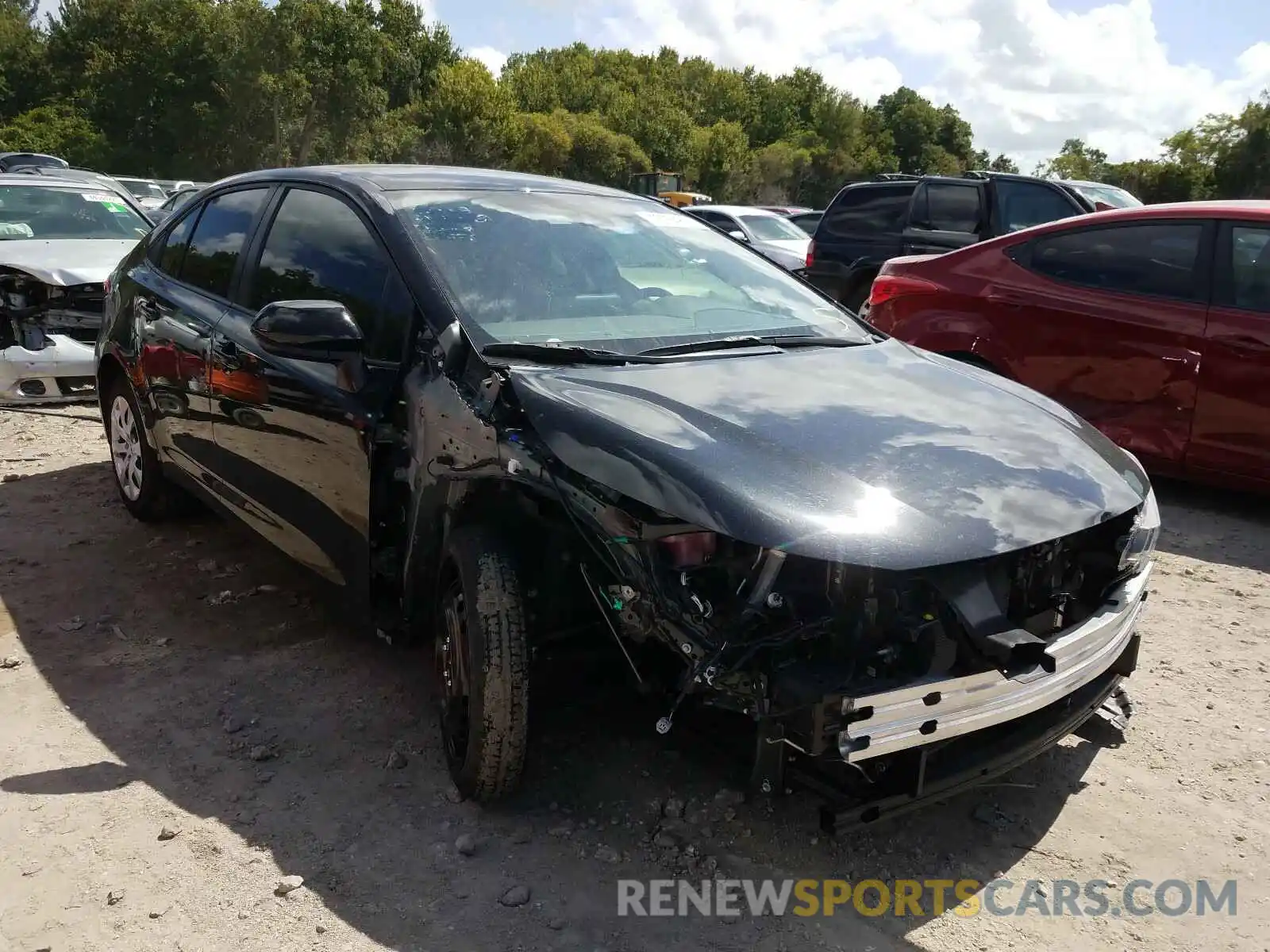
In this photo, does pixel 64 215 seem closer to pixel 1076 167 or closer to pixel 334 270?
pixel 334 270

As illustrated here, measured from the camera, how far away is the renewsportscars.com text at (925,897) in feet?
8.22

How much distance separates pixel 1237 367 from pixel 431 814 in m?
4.44

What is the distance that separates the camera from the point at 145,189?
24.0 m

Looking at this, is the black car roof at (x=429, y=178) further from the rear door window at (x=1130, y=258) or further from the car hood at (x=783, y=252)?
the car hood at (x=783, y=252)

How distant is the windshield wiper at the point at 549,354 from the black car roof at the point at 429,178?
3.05 feet

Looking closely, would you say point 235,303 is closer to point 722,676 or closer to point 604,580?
point 604,580

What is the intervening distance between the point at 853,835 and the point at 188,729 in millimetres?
2098

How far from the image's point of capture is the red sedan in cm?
517

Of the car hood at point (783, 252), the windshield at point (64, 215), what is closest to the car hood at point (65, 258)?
the windshield at point (64, 215)

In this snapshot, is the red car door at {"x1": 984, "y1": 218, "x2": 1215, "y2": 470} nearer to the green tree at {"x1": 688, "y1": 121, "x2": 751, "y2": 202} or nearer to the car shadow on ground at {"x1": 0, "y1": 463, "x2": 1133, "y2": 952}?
the car shadow on ground at {"x1": 0, "y1": 463, "x2": 1133, "y2": 952}

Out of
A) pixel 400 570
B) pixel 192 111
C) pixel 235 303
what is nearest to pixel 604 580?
pixel 400 570

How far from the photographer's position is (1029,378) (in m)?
5.84

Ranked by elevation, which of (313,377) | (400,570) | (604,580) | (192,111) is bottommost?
(400,570)

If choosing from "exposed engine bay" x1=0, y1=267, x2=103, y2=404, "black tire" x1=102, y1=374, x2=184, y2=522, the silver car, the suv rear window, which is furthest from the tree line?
"black tire" x1=102, y1=374, x2=184, y2=522
